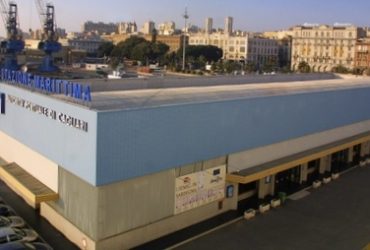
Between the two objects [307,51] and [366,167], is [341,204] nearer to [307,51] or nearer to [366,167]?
[366,167]

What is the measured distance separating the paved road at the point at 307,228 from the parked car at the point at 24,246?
563 cm

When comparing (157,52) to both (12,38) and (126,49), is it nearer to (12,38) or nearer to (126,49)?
(126,49)

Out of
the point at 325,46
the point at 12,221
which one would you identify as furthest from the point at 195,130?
the point at 325,46

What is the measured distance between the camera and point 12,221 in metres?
20.6

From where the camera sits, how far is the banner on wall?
68.2 feet

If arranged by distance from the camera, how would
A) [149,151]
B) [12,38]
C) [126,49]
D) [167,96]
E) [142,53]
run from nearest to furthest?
[149,151], [167,96], [12,38], [142,53], [126,49]

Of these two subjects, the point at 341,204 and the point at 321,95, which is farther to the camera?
the point at 321,95

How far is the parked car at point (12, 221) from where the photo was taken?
65.3 feet

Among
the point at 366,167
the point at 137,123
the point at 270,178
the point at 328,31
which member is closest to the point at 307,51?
the point at 328,31

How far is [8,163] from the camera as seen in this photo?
84.8ft

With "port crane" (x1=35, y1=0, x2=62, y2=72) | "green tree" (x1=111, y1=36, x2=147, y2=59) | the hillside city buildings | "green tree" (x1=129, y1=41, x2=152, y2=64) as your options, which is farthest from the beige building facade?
"port crane" (x1=35, y1=0, x2=62, y2=72)

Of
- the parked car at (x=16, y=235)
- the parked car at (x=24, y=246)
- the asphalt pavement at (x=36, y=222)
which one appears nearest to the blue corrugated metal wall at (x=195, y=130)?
the parked car at (x=24, y=246)

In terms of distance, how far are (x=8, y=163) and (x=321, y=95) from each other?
19.3 meters

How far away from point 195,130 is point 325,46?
12510cm
